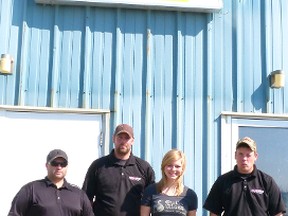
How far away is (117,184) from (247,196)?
1.18m

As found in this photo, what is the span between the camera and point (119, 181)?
438 centimetres

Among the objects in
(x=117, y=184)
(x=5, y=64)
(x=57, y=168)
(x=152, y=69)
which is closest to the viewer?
(x=57, y=168)

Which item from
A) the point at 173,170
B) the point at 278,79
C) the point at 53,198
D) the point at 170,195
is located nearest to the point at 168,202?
A: the point at 170,195

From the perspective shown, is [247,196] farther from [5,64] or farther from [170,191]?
[5,64]

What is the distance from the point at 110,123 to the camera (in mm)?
5719

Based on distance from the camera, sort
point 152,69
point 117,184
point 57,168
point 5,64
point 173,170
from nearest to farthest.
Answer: point 57,168, point 173,170, point 117,184, point 5,64, point 152,69

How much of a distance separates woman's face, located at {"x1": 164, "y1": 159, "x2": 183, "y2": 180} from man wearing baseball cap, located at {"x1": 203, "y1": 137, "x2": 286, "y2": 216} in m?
0.40

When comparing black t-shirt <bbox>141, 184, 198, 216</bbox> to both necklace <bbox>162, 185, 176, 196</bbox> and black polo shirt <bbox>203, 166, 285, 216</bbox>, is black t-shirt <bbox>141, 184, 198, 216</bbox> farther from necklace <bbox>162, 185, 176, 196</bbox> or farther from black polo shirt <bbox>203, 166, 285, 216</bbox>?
black polo shirt <bbox>203, 166, 285, 216</bbox>

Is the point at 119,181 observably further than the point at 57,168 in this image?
Yes

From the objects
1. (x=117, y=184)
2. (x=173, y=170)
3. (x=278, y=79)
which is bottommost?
(x=117, y=184)

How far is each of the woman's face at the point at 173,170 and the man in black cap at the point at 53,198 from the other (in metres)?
0.73

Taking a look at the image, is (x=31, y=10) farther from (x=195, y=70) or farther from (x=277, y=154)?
(x=277, y=154)

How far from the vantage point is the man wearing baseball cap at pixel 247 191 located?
4070 mm

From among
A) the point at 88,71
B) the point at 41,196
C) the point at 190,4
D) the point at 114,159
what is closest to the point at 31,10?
the point at 88,71
